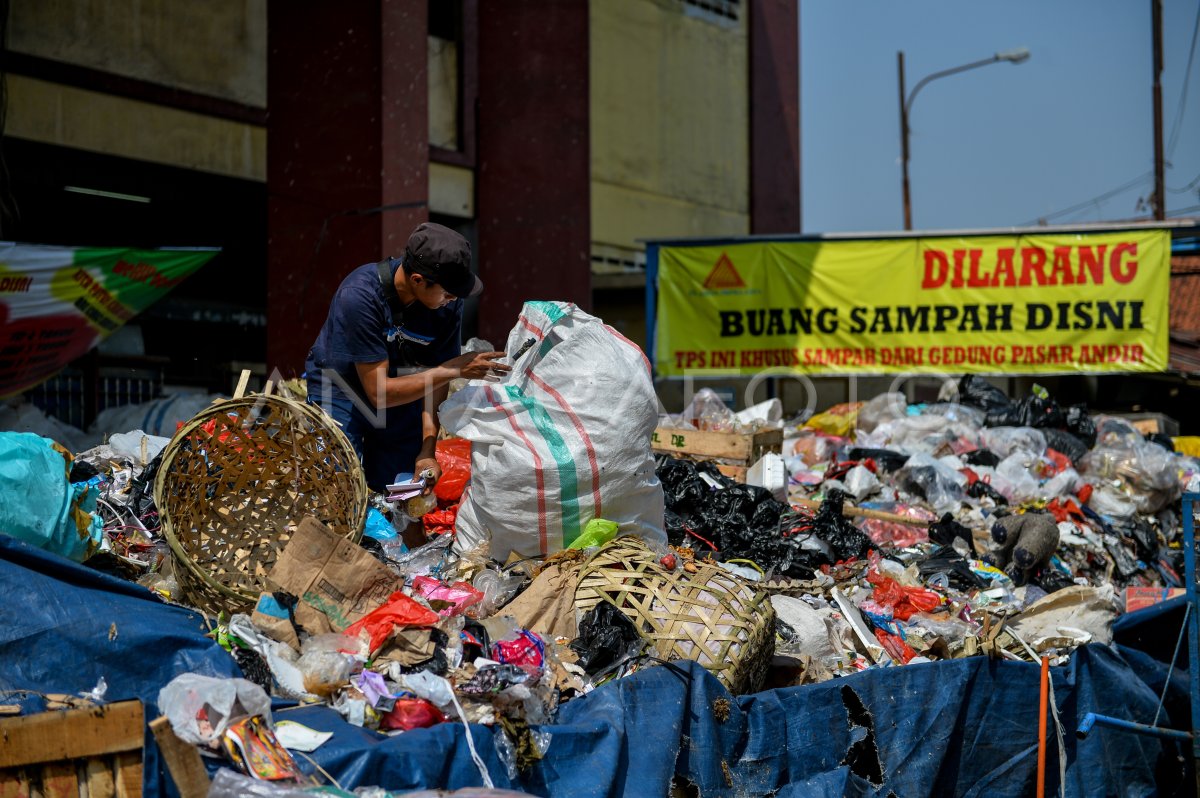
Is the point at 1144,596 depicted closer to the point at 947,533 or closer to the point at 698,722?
the point at 947,533

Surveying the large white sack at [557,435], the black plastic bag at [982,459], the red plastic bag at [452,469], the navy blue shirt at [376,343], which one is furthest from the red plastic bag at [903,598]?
the black plastic bag at [982,459]

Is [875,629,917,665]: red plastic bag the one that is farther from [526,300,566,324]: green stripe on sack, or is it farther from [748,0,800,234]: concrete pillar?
[748,0,800,234]: concrete pillar

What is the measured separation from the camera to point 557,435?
13.7ft

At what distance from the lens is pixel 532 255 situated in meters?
11.0

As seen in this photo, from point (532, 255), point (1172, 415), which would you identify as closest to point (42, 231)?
point (532, 255)

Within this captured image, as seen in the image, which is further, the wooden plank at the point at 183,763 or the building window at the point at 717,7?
the building window at the point at 717,7

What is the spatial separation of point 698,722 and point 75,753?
169 centimetres

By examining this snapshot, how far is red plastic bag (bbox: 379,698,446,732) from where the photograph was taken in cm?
314

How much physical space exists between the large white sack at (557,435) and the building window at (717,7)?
13.7 meters

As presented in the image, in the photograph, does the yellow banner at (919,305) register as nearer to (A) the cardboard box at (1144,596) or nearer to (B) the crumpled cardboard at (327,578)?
(A) the cardboard box at (1144,596)

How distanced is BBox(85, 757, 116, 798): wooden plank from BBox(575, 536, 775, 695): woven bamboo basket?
4.99 feet

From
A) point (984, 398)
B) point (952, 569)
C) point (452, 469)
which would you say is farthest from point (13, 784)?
point (984, 398)

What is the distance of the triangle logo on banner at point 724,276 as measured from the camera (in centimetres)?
1144

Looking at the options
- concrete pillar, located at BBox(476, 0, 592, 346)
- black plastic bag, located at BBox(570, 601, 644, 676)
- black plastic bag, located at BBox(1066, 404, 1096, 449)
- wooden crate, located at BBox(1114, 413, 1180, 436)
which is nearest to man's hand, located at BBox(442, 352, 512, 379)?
black plastic bag, located at BBox(570, 601, 644, 676)
